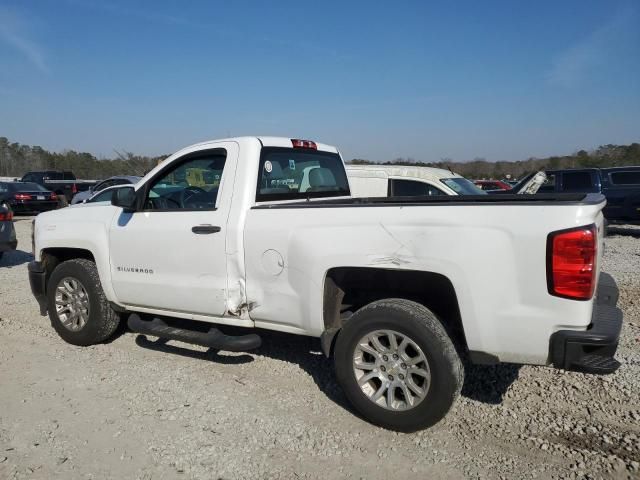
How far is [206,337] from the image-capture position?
4.14 m

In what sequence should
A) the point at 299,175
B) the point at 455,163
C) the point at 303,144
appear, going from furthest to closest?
1. the point at 455,163
2. the point at 303,144
3. the point at 299,175

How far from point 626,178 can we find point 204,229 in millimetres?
13020

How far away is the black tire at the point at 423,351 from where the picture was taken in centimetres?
313

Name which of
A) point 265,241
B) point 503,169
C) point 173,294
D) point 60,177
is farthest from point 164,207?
point 503,169

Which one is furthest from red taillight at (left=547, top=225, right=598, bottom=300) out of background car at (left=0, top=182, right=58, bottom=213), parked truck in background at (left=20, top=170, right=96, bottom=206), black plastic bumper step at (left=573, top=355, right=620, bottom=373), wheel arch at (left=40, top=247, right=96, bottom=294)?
parked truck in background at (left=20, top=170, right=96, bottom=206)

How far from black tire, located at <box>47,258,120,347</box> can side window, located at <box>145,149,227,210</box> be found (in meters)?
0.97

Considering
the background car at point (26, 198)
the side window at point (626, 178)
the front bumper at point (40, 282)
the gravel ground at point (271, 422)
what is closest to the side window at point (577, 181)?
the side window at point (626, 178)

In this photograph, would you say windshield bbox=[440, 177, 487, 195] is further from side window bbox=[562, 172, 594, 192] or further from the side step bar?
side window bbox=[562, 172, 594, 192]

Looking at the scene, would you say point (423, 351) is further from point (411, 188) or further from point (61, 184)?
point (61, 184)

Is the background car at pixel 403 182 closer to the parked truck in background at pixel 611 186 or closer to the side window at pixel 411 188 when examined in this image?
the side window at pixel 411 188

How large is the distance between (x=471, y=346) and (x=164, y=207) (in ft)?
9.51

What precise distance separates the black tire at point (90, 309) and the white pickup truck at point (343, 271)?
0.02m

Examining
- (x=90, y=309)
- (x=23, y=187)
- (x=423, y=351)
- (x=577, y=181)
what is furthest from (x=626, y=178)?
(x=23, y=187)

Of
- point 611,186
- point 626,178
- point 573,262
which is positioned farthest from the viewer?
point 626,178
